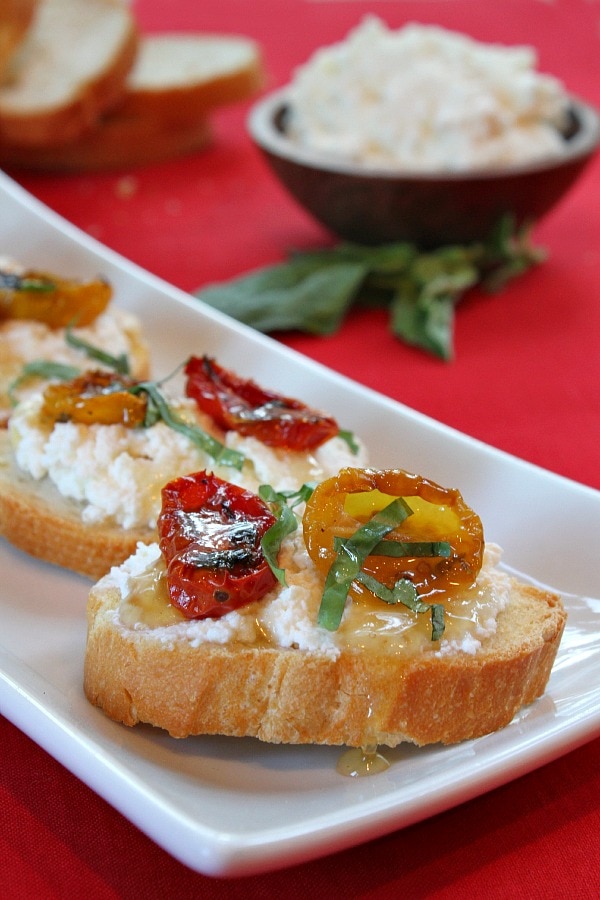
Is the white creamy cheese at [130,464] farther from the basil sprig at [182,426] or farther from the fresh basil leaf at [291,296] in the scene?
the fresh basil leaf at [291,296]

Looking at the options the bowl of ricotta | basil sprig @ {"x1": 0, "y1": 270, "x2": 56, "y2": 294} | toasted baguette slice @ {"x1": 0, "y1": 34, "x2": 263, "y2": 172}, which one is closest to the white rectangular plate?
basil sprig @ {"x1": 0, "y1": 270, "x2": 56, "y2": 294}

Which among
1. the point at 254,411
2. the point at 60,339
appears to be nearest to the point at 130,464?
the point at 254,411

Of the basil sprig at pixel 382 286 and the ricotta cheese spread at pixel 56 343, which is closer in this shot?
the ricotta cheese spread at pixel 56 343

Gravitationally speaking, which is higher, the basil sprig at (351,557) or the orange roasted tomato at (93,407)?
the basil sprig at (351,557)

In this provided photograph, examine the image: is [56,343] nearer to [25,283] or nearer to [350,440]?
[25,283]

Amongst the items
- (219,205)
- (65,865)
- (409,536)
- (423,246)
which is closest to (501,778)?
(409,536)

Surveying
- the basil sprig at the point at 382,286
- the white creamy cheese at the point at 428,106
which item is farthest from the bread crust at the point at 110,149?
the basil sprig at the point at 382,286

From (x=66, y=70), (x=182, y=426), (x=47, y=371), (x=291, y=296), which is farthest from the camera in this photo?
(x=66, y=70)
